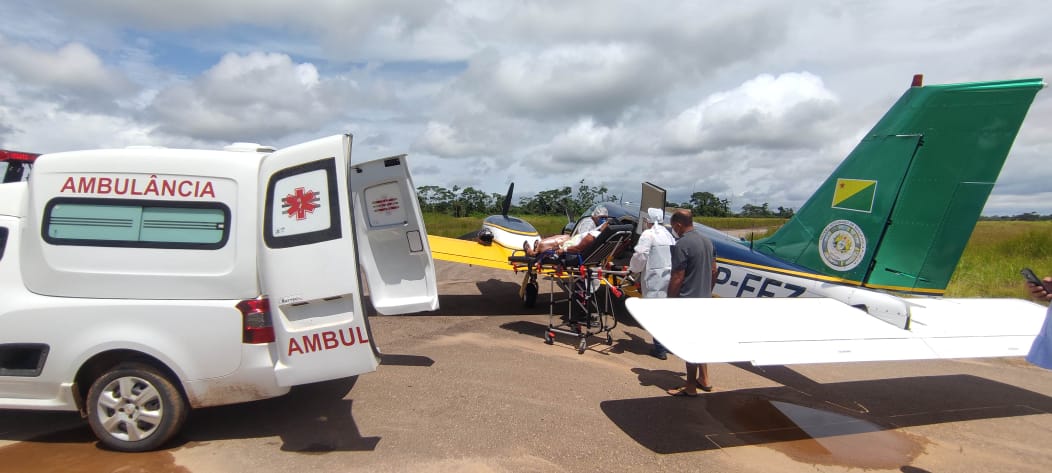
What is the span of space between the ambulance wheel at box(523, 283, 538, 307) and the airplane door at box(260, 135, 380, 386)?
5.85m

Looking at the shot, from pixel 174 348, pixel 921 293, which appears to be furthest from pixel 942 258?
pixel 174 348

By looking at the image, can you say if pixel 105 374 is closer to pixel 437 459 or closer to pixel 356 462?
pixel 356 462

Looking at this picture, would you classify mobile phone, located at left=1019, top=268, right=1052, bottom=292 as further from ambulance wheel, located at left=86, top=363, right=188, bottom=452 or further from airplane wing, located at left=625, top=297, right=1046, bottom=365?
ambulance wheel, located at left=86, top=363, right=188, bottom=452

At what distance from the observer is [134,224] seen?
11.9 feet

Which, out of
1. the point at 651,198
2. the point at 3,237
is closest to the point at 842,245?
the point at 651,198

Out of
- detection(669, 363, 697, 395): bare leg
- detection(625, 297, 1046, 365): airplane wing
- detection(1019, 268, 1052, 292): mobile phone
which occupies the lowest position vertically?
detection(669, 363, 697, 395): bare leg

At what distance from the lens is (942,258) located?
5.48m

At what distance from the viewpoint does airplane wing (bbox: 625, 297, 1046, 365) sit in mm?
3734

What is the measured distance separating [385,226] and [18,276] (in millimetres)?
2865

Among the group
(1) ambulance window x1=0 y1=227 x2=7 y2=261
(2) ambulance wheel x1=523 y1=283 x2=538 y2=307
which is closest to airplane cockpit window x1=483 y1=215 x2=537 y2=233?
(2) ambulance wheel x1=523 y1=283 x2=538 y2=307

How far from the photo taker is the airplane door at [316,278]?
3576 mm

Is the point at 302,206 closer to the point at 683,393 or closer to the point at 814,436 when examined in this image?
the point at 683,393

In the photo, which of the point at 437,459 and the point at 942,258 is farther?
the point at 942,258

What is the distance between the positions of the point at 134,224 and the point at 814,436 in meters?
5.64
